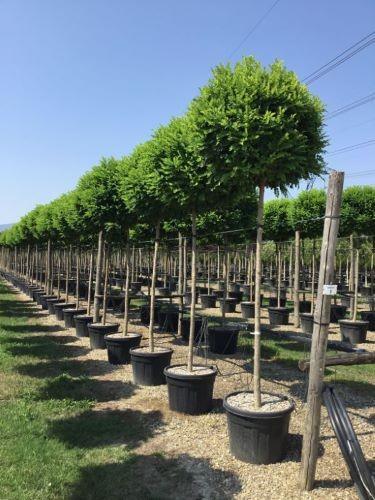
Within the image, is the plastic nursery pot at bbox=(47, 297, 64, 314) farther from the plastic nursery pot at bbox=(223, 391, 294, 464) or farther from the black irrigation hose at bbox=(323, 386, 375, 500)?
the black irrigation hose at bbox=(323, 386, 375, 500)

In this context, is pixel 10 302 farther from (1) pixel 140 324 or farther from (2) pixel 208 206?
(2) pixel 208 206

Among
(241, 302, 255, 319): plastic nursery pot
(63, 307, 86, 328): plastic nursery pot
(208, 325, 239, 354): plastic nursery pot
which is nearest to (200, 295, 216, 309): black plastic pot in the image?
(241, 302, 255, 319): plastic nursery pot

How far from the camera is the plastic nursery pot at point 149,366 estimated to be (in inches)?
247

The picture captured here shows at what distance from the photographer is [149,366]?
629 centimetres

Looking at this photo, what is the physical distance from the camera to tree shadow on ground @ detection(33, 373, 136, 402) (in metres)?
5.89

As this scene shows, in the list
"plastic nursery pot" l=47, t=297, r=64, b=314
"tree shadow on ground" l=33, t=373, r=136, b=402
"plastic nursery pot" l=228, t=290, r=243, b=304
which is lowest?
"tree shadow on ground" l=33, t=373, r=136, b=402

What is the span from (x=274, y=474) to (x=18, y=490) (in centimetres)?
205

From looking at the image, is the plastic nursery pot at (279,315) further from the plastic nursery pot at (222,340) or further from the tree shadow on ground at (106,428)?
the tree shadow on ground at (106,428)

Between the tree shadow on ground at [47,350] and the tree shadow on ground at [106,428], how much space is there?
3209mm

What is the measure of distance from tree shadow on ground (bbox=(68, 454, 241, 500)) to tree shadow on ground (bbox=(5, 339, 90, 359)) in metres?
4.63

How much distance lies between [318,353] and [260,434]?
976 mm

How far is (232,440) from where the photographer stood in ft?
13.5

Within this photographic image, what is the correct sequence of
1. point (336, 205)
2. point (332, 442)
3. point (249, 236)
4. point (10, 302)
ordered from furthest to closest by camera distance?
point (10, 302)
point (249, 236)
point (332, 442)
point (336, 205)

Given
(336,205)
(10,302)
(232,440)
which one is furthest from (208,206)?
(10,302)
